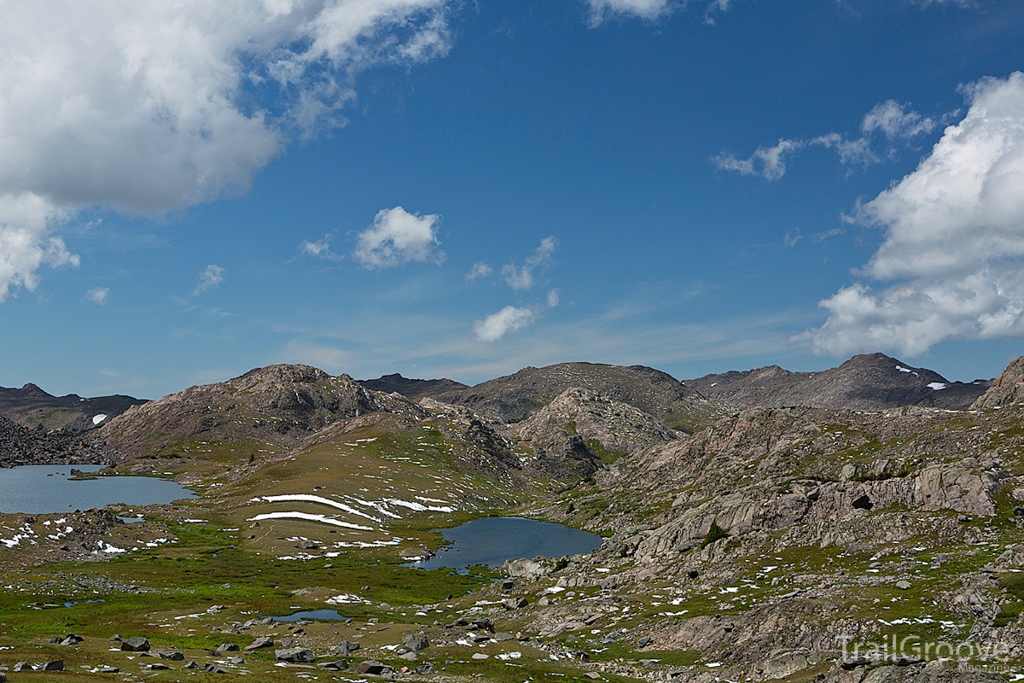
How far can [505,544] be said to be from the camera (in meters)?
176

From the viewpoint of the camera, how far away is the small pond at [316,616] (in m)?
91.1

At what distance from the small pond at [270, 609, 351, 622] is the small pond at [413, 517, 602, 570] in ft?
160

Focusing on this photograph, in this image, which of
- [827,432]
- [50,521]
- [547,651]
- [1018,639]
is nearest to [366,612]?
[547,651]

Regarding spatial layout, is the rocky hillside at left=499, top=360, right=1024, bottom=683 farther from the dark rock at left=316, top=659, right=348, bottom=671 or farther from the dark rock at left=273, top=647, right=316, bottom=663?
the dark rock at left=273, top=647, right=316, bottom=663

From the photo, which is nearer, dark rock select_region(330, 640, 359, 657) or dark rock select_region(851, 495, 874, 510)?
dark rock select_region(330, 640, 359, 657)

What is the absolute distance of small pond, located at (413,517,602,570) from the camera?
15438 centimetres

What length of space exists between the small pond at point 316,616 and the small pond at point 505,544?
160 ft

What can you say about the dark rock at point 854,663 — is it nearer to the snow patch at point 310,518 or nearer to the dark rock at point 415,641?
the dark rock at point 415,641

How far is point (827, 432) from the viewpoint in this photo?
166000 mm

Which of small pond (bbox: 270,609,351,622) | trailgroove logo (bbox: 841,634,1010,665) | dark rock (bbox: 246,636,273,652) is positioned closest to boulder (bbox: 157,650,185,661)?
dark rock (bbox: 246,636,273,652)

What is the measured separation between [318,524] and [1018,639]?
6440 inches

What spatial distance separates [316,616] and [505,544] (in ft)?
284

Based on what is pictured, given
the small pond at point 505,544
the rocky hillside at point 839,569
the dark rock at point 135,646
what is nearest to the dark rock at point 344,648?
the dark rock at point 135,646

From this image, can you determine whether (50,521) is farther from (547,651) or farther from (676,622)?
Answer: (676,622)
